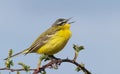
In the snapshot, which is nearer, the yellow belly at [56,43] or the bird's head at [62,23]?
the yellow belly at [56,43]

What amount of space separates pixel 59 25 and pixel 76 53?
7.77 meters

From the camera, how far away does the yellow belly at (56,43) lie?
10377 mm

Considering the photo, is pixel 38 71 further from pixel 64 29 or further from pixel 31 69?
pixel 64 29

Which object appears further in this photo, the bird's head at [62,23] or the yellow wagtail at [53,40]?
the bird's head at [62,23]

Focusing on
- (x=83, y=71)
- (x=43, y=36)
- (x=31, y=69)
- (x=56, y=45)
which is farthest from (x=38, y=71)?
(x=43, y=36)

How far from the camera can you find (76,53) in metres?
4.37

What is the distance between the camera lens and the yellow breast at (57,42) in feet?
34.1

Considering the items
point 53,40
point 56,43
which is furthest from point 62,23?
point 56,43

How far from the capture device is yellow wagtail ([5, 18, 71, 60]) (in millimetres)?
10383

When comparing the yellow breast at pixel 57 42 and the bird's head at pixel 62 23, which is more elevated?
the bird's head at pixel 62 23

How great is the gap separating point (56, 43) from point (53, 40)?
55cm

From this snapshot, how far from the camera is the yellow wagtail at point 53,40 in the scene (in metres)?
10.4

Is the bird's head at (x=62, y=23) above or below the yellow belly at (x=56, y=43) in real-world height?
above

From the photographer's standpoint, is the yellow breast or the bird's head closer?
the yellow breast
